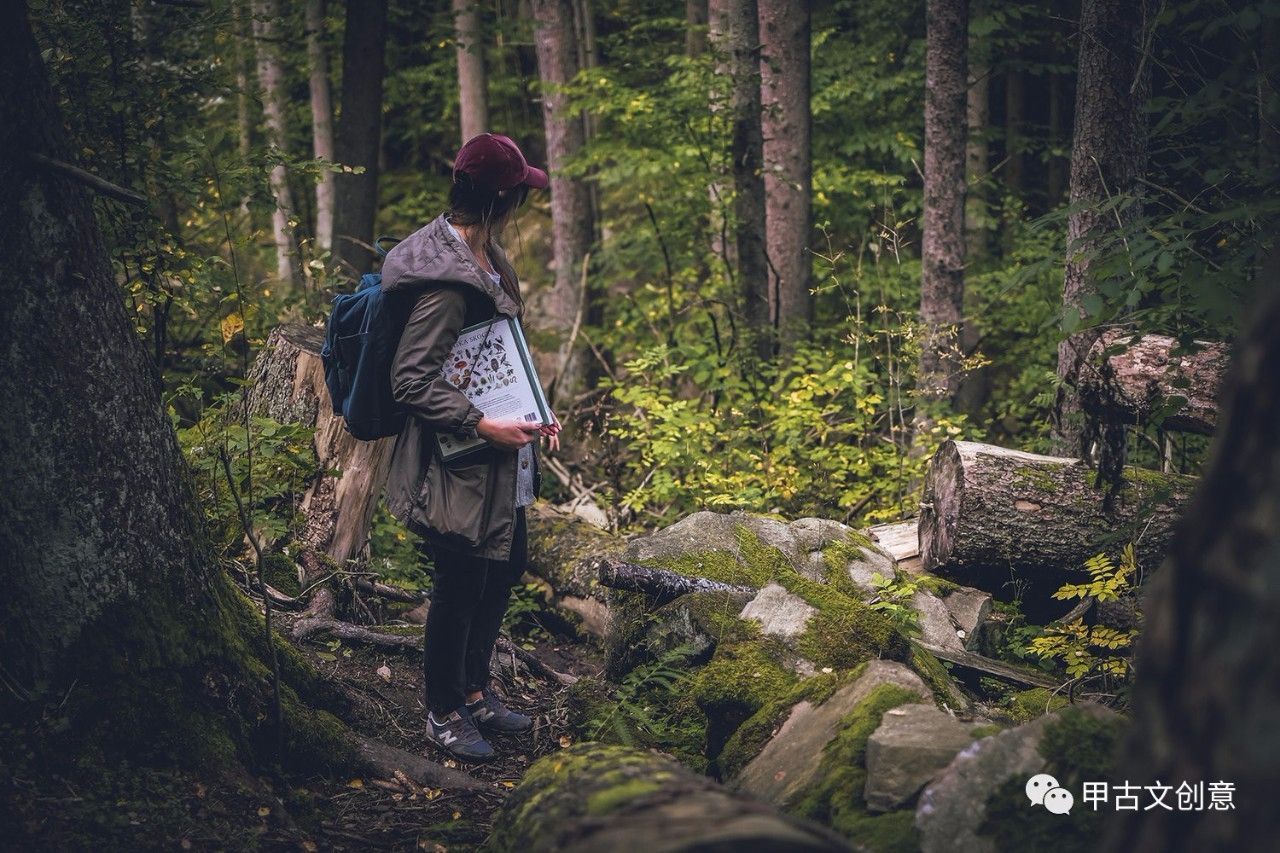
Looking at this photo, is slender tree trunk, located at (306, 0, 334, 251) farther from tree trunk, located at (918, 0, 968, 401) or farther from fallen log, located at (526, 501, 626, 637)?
tree trunk, located at (918, 0, 968, 401)

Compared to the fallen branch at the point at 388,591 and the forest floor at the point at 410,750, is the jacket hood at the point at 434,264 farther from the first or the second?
the fallen branch at the point at 388,591

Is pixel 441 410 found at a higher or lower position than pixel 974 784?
higher

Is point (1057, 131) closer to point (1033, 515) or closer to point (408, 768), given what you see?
point (1033, 515)

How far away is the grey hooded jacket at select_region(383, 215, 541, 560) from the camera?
11.9 ft

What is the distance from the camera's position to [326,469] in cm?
534

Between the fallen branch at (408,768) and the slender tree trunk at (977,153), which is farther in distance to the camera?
the slender tree trunk at (977,153)

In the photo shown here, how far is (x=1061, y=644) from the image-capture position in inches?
195

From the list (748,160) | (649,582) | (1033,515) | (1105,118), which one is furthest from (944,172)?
(649,582)

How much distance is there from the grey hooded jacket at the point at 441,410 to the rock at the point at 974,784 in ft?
6.11

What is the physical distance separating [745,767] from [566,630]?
284 centimetres

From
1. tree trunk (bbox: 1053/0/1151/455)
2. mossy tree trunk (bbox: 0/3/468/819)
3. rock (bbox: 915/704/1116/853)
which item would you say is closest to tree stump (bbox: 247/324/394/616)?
mossy tree trunk (bbox: 0/3/468/819)

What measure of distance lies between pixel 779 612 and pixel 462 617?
1440mm

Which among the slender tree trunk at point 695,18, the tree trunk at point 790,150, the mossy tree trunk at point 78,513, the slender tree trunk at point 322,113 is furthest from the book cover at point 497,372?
the slender tree trunk at point 322,113

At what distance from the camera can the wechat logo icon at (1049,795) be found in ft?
8.02
